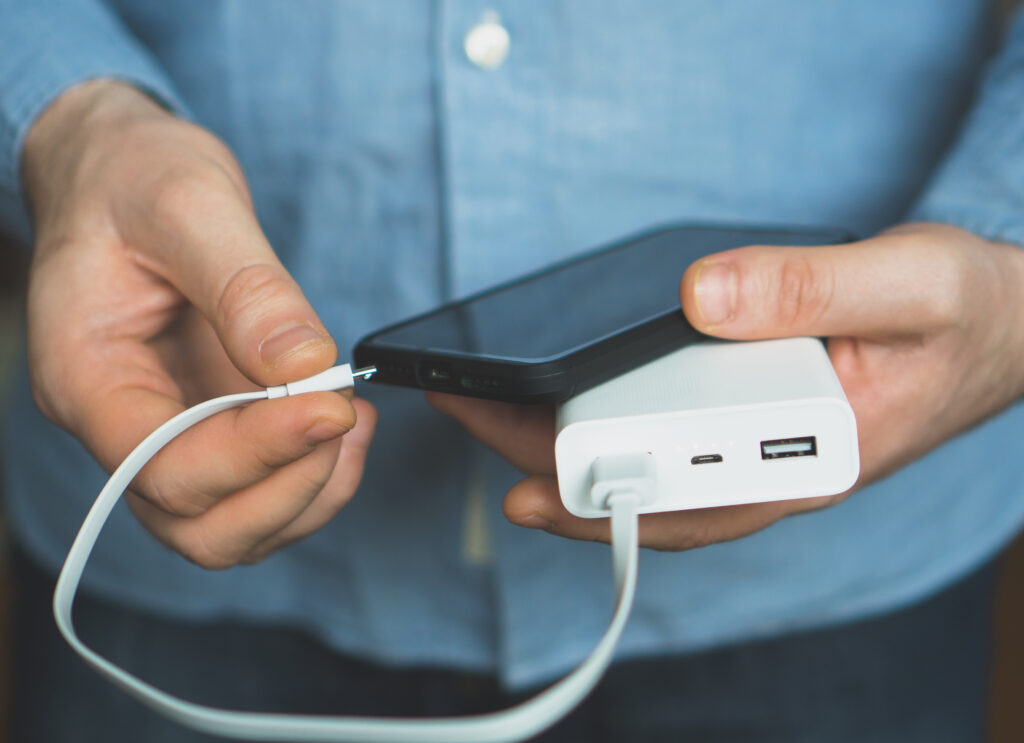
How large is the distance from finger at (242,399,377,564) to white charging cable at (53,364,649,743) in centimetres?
3

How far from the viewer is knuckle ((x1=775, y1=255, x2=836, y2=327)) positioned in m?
0.38

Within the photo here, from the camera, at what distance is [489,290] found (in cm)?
49

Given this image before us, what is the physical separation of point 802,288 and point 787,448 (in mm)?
84

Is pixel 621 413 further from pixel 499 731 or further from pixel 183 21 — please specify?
pixel 183 21

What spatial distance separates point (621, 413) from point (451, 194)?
0.23 metres

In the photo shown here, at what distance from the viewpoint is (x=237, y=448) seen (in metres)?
0.35

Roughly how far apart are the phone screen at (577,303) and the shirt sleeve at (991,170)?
6cm

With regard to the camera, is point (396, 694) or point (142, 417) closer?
point (142, 417)

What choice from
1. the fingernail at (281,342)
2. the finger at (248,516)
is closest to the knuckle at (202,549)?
the finger at (248,516)

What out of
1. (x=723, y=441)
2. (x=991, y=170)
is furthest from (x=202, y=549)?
(x=991, y=170)

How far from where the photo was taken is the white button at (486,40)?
49cm

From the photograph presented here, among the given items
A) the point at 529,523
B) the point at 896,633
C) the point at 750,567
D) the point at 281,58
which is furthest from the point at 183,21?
the point at 896,633

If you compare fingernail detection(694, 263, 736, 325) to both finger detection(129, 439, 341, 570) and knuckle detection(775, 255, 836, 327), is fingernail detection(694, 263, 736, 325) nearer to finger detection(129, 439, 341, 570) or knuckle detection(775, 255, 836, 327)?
knuckle detection(775, 255, 836, 327)

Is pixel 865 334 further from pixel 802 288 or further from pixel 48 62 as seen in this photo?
pixel 48 62
